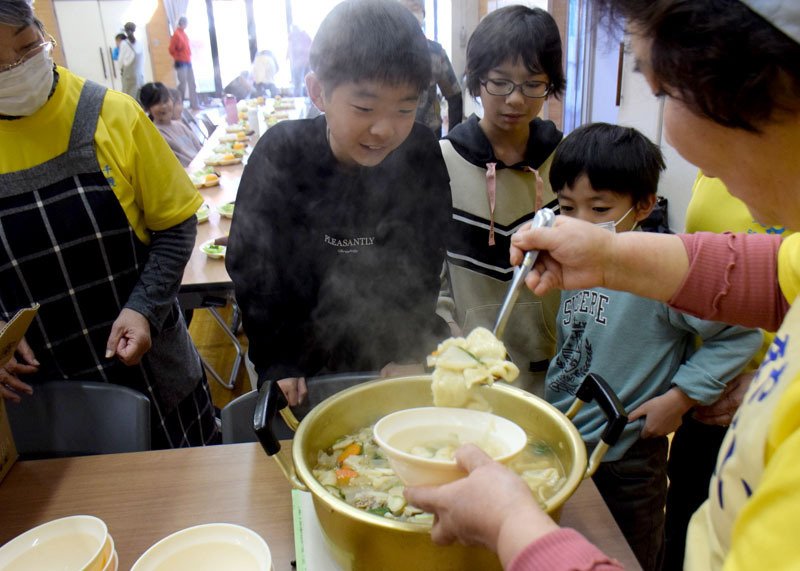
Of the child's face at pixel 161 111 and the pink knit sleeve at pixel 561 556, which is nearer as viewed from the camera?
the pink knit sleeve at pixel 561 556

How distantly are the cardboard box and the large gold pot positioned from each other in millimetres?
657

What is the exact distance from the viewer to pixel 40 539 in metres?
1.07

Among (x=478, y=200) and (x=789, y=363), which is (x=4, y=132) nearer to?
(x=478, y=200)

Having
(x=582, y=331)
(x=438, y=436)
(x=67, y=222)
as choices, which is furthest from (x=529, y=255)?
(x=67, y=222)

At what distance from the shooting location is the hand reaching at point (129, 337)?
177 cm

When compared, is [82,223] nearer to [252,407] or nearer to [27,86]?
[27,86]

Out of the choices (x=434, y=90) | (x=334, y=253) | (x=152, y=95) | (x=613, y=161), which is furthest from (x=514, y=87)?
(x=152, y=95)

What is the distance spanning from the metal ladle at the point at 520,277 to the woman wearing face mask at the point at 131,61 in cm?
1079

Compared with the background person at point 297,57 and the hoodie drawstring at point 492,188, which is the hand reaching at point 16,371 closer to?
the hoodie drawstring at point 492,188

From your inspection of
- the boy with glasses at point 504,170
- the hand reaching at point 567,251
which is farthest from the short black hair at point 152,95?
the hand reaching at point 567,251

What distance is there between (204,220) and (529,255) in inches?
117

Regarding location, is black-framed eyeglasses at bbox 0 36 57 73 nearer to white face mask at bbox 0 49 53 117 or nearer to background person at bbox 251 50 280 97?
white face mask at bbox 0 49 53 117

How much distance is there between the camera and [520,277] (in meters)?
1.17

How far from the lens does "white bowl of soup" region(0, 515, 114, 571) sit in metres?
1.05
